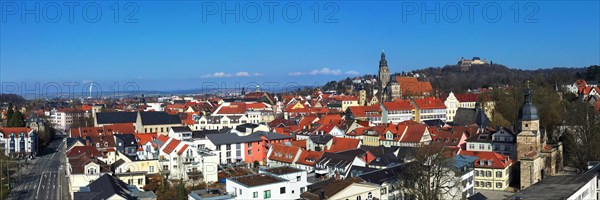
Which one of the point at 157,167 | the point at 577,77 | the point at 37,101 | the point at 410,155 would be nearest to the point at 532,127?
the point at 410,155

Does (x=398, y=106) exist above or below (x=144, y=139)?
above

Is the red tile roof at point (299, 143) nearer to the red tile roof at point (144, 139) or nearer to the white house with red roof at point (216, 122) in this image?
the red tile roof at point (144, 139)

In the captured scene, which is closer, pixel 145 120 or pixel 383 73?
pixel 145 120

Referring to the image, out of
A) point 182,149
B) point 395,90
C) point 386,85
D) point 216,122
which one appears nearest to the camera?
point 182,149

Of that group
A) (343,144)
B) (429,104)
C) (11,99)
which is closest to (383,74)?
(429,104)

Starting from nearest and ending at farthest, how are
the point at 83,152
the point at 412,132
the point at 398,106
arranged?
the point at 83,152 < the point at 412,132 < the point at 398,106

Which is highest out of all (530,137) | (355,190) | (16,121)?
(16,121)

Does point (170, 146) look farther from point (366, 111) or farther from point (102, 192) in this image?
point (366, 111)
